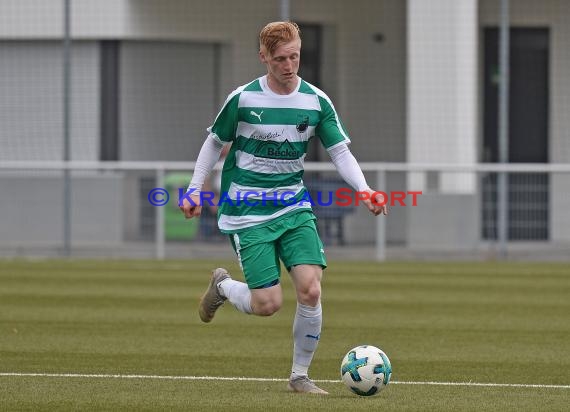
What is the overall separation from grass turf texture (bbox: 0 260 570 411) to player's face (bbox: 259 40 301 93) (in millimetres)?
1704

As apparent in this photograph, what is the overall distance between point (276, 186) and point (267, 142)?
25cm

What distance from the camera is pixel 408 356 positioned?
9.84 metres

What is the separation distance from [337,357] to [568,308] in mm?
4286

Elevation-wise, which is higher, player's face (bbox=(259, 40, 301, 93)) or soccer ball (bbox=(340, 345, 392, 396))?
player's face (bbox=(259, 40, 301, 93))

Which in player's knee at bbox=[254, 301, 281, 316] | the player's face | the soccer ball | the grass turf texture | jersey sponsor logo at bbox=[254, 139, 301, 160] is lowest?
the grass turf texture

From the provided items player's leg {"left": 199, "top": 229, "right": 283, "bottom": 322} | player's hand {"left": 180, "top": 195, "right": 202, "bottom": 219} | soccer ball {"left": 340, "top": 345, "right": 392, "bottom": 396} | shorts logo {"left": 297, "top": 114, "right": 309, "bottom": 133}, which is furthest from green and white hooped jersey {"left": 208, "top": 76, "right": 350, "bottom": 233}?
soccer ball {"left": 340, "top": 345, "right": 392, "bottom": 396}

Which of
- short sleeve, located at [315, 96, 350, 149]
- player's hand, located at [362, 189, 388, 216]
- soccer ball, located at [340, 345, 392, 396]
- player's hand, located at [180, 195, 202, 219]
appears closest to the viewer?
player's hand, located at [362, 189, 388, 216]

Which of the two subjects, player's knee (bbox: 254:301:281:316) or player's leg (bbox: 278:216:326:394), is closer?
player's leg (bbox: 278:216:326:394)

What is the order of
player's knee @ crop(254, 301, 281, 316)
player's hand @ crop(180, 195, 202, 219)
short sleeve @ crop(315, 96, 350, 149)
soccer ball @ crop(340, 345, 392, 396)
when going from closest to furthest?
1. soccer ball @ crop(340, 345, 392, 396)
2. player's hand @ crop(180, 195, 202, 219)
3. player's knee @ crop(254, 301, 281, 316)
4. short sleeve @ crop(315, 96, 350, 149)

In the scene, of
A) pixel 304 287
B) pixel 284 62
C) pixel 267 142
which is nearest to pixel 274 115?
pixel 267 142

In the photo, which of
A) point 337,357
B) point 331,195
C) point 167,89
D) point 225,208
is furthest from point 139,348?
point 167,89

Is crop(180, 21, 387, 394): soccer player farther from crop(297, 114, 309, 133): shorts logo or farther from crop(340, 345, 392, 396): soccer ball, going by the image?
crop(340, 345, 392, 396): soccer ball

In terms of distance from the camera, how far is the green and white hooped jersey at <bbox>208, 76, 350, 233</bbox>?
25.7 feet

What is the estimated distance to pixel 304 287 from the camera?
25.1 feet
